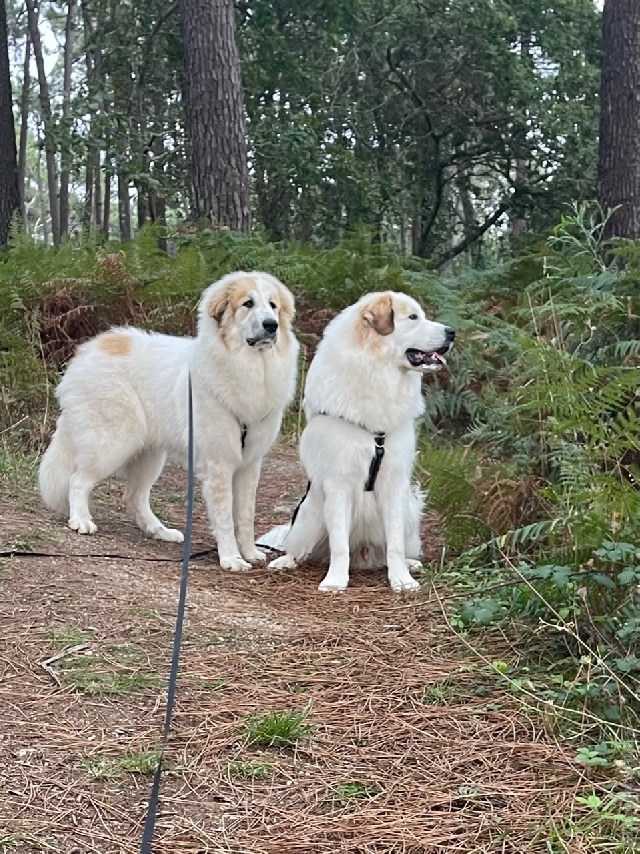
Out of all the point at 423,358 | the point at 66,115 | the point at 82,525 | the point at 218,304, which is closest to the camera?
the point at 423,358

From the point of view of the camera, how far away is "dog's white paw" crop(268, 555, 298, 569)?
5258 mm

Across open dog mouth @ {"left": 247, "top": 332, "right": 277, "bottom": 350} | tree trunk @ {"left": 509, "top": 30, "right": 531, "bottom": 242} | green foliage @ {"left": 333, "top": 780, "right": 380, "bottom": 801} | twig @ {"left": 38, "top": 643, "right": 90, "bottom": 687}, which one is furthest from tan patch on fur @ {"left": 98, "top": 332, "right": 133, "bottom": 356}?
tree trunk @ {"left": 509, "top": 30, "right": 531, "bottom": 242}

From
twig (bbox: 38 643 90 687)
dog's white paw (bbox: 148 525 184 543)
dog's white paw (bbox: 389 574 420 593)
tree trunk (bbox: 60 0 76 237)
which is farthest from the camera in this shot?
tree trunk (bbox: 60 0 76 237)

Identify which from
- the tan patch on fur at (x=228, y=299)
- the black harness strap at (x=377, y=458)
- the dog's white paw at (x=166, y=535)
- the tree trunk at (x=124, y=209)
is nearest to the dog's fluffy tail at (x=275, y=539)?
the dog's white paw at (x=166, y=535)

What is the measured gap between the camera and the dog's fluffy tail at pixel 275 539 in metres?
5.77

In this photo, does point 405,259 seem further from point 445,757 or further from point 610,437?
point 445,757

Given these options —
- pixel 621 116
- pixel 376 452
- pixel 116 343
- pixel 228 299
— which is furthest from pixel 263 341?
pixel 621 116

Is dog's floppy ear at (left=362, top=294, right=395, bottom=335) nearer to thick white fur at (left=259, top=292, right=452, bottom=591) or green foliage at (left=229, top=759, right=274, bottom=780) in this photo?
thick white fur at (left=259, top=292, right=452, bottom=591)

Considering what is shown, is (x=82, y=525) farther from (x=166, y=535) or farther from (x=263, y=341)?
(x=263, y=341)

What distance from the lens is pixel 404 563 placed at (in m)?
4.88

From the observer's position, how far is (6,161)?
11.5 metres

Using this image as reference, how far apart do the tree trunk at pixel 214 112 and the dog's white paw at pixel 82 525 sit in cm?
551

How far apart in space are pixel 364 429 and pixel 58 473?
2.10 meters

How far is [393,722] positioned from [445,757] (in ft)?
0.89
